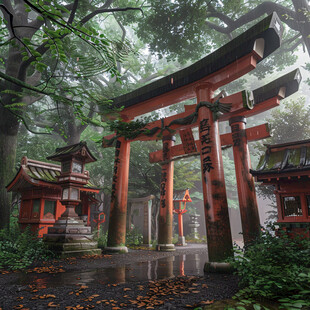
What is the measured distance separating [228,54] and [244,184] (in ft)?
16.2

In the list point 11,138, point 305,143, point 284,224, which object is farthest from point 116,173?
point 305,143

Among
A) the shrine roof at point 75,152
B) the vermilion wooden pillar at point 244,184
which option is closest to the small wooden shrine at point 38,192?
the shrine roof at point 75,152

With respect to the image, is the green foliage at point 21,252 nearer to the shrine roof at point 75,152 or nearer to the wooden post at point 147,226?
the shrine roof at point 75,152

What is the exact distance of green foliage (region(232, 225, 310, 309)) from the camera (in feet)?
12.0

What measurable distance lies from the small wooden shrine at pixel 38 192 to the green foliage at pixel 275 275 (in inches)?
334

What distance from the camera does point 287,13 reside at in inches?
583

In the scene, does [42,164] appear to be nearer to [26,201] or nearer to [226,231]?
[26,201]

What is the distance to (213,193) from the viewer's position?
708cm

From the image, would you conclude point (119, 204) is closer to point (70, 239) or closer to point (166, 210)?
point (70, 239)

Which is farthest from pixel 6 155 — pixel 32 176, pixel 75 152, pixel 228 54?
pixel 228 54

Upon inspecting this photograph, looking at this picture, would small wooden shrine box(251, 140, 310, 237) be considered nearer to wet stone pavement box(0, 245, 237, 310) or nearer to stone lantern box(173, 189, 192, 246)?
wet stone pavement box(0, 245, 237, 310)

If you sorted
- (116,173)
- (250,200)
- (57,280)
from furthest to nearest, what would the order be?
1. (116,173)
2. (250,200)
3. (57,280)

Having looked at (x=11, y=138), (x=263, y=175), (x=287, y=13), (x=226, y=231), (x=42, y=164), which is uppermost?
(x=287, y=13)

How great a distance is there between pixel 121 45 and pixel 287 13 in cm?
1362
